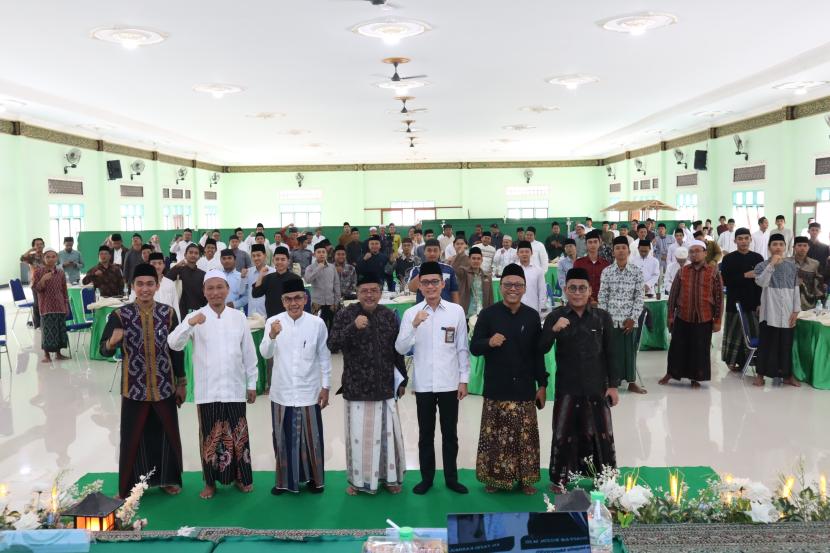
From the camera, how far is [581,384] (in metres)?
4.60

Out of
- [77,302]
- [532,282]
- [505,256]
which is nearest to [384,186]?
[505,256]

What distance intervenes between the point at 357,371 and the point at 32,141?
51.0 feet

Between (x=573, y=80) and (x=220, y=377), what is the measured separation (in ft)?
33.1

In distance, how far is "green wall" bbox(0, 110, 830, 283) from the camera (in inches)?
627

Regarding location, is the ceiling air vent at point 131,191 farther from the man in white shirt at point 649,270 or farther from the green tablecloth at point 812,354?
the green tablecloth at point 812,354

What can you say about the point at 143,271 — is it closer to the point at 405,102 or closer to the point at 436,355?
the point at 436,355

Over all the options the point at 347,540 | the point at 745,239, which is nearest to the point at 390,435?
the point at 347,540

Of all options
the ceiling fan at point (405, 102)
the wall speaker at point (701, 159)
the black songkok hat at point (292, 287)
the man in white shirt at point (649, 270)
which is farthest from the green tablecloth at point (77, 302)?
the wall speaker at point (701, 159)

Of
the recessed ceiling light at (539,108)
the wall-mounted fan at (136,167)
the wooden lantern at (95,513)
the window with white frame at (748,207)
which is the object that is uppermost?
the recessed ceiling light at (539,108)

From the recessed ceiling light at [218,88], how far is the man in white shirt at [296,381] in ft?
30.7

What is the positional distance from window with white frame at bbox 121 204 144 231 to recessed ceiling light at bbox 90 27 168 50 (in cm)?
1345

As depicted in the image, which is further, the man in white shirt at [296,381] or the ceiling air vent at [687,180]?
the ceiling air vent at [687,180]

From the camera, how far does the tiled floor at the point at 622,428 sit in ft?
18.3

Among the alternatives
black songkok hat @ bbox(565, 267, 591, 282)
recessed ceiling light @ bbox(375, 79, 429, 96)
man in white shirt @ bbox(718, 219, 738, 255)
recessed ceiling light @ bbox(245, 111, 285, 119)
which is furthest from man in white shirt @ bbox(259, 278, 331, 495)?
recessed ceiling light @ bbox(245, 111, 285, 119)
